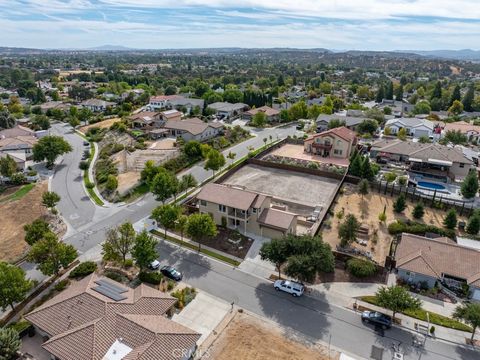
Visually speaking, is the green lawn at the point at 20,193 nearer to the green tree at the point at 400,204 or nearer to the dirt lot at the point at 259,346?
the dirt lot at the point at 259,346

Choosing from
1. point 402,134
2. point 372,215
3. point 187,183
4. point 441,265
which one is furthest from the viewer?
point 402,134

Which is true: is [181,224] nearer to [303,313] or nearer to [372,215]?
[303,313]

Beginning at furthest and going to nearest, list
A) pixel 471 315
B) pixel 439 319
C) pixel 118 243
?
pixel 118 243, pixel 439 319, pixel 471 315

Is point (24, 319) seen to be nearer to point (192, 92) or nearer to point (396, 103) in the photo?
point (192, 92)

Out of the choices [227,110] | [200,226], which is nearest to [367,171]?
[200,226]

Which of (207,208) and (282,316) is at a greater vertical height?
(207,208)

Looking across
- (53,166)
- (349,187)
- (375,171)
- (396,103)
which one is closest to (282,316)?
(349,187)

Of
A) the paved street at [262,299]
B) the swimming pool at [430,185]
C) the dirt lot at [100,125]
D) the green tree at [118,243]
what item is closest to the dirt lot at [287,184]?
the swimming pool at [430,185]
